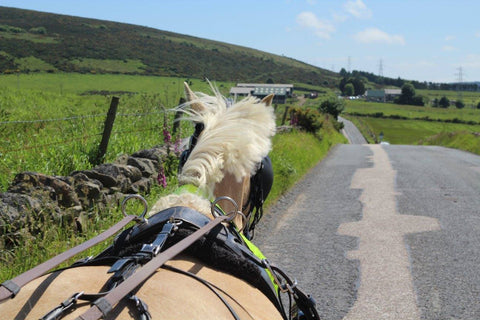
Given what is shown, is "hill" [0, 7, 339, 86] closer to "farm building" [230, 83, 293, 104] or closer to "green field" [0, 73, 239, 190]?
"farm building" [230, 83, 293, 104]

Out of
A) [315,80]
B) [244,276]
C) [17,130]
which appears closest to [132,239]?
[244,276]

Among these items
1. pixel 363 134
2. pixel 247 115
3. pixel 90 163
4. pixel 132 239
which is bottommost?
pixel 363 134

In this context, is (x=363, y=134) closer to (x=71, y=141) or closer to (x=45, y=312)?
(x=71, y=141)

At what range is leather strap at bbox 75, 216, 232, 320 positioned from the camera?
1353 millimetres

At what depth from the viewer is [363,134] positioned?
7075cm

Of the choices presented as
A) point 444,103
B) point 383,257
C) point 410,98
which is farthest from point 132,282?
point 410,98

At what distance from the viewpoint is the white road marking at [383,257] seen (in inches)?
177

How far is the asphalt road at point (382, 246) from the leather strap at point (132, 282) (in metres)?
A: 2.85

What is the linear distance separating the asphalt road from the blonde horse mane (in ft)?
7.57

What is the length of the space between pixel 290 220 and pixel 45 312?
655 centimetres

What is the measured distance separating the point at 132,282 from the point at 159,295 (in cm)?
14

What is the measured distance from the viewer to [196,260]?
6.49 feet

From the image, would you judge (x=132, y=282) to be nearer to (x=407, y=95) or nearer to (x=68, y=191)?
(x=68, y=191)

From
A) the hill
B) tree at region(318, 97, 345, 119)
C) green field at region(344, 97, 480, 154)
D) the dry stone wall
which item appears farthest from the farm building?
green field at region(344, 97, 480, 154)
